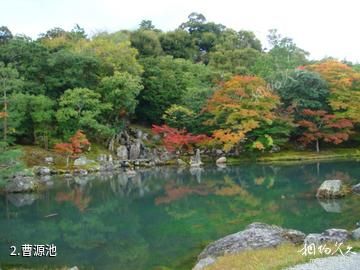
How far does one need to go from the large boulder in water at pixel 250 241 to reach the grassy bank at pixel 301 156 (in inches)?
890

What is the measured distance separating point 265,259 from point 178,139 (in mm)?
25992

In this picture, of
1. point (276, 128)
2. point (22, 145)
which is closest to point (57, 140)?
point (22, 145)

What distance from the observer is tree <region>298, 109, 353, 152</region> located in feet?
109

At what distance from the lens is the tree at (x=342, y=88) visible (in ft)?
110

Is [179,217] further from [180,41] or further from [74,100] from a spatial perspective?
[180,41]

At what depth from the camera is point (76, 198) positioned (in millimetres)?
20125

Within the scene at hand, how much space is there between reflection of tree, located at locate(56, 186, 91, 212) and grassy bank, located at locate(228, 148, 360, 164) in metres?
14.3

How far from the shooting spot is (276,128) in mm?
33062

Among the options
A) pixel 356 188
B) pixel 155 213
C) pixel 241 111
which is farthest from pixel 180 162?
pixel 356 188

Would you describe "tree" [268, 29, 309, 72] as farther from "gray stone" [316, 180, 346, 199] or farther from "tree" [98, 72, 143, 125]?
"gray stone" [316, 180, 346, 199]

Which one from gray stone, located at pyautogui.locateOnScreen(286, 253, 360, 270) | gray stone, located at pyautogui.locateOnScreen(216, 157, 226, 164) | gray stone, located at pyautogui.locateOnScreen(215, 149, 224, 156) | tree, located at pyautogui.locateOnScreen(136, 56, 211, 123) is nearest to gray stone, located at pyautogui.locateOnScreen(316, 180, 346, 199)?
gray stone, located at pyautogui.locateOnScreen(286, 253, 360, 270)

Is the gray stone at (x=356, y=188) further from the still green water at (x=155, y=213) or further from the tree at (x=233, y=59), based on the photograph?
the tree at (x=233, y=59)

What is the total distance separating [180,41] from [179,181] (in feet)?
100

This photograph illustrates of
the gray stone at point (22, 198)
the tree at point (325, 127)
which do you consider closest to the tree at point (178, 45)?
the tree at point (325, 127)
